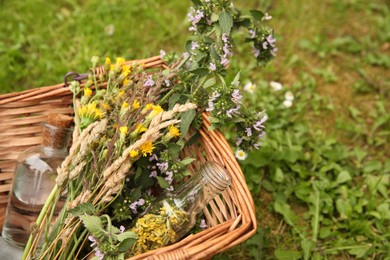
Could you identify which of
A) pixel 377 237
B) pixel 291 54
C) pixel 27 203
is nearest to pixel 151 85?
pixel 27 203

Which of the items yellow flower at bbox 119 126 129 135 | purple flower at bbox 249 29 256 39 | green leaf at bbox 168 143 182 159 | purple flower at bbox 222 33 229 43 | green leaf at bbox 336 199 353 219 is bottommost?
green leaf at bbox 336 199 353 219

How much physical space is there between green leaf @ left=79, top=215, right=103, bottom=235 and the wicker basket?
115mm

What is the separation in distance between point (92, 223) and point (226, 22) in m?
0.59

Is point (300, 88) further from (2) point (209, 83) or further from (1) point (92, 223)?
(1) point (92, 223)

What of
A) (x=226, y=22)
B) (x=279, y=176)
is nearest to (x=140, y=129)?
(x=226, y=22)

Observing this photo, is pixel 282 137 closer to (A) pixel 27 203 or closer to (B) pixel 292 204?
(B) pixel 292 204

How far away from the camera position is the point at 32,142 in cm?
153

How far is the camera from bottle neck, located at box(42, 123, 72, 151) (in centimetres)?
140

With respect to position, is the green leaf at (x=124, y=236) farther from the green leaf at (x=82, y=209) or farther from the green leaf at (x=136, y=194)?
the green leaf at (x=136, y=194)

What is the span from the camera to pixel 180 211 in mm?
1259

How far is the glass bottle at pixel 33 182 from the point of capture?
143 centimetres

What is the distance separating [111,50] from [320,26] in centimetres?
111

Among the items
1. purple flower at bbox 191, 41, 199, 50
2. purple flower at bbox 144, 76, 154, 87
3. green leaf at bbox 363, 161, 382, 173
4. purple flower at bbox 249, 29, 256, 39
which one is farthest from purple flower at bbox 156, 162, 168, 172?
green leaf at bbox 363, 161, 382, 173

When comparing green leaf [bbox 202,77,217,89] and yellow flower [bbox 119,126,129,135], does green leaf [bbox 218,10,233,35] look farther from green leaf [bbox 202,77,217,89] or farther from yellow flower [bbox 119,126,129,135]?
yellow flower [bbox 119,126,129,135]
